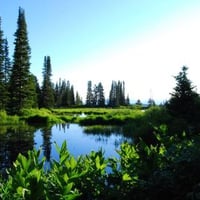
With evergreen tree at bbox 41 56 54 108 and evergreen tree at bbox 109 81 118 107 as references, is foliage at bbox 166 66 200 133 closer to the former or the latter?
evergreen tree at bbox 41 56 54 108

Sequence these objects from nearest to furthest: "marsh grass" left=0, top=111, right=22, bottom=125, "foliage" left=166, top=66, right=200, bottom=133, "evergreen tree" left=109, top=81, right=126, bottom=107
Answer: "foliage" left=166, top=66, right=200, bottom=133, "marsh grass" left=0, top=111, right=22, bottom=125, "evergreen tree" left=109, top=81, right=126, bottom=107

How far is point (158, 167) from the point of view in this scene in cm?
452

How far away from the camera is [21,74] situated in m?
46.7

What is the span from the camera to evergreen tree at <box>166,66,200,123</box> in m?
24.0

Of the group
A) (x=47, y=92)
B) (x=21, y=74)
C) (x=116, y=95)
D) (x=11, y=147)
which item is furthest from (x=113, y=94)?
(x=11, y=147)

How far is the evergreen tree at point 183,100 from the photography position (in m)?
24.0

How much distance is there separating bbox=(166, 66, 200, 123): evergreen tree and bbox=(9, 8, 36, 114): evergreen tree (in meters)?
24.7

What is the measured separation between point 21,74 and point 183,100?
2765cm

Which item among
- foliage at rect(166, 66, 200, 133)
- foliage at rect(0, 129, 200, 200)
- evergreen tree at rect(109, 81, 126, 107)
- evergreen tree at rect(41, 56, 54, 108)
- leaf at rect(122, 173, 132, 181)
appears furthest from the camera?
evergreen tree at rect(109, 81, 126, 107)

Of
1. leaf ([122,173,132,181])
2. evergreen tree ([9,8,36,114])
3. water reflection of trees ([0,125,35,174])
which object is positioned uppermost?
evergreen tree ([9,8,36,114])

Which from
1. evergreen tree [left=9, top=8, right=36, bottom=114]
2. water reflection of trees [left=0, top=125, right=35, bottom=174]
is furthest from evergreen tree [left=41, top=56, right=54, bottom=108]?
water reflection of trees [left=0, top=125, right=35, bottom=174]

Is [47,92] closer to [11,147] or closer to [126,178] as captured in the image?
[11,147]

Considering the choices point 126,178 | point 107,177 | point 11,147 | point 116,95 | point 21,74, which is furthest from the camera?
point 116,95

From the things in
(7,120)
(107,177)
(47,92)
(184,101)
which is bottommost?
(107,177)
